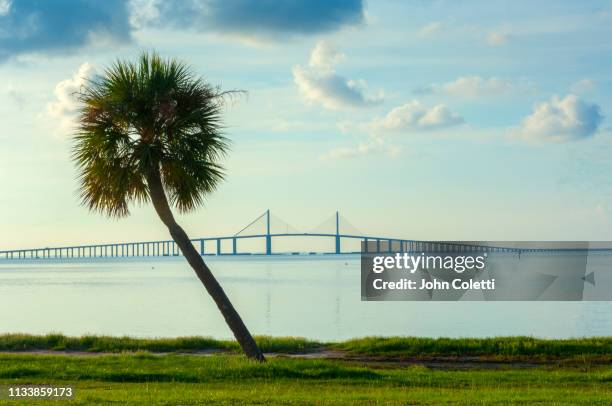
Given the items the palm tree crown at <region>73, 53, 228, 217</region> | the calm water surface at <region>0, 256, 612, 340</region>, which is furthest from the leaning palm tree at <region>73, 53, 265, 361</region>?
the calm water surface at <region>0, 256, 612, 340</region>

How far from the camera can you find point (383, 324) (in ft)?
171

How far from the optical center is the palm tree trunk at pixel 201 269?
69.5 feet

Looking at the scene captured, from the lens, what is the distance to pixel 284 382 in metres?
17.8

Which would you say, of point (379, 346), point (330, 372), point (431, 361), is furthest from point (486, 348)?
point (330, 372)

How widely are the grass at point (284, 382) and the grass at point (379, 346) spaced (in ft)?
7.64

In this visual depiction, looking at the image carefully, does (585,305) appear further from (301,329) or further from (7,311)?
(7,311)

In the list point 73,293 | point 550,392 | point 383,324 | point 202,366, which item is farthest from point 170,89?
point 73,293

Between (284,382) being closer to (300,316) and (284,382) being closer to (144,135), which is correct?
(144,135)

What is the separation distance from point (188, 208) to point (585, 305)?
5639cm

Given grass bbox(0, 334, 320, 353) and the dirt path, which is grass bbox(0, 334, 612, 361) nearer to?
grass bbox(0, 334, 320, 353)

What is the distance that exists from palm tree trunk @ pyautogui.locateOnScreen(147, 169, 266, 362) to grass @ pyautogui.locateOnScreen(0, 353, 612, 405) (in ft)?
1.47

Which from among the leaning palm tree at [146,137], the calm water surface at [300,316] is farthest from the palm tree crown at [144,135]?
the calm water surface at [300,316]

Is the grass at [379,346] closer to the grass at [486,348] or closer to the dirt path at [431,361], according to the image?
the grass at [486,348]

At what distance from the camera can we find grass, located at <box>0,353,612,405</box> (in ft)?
46.8
